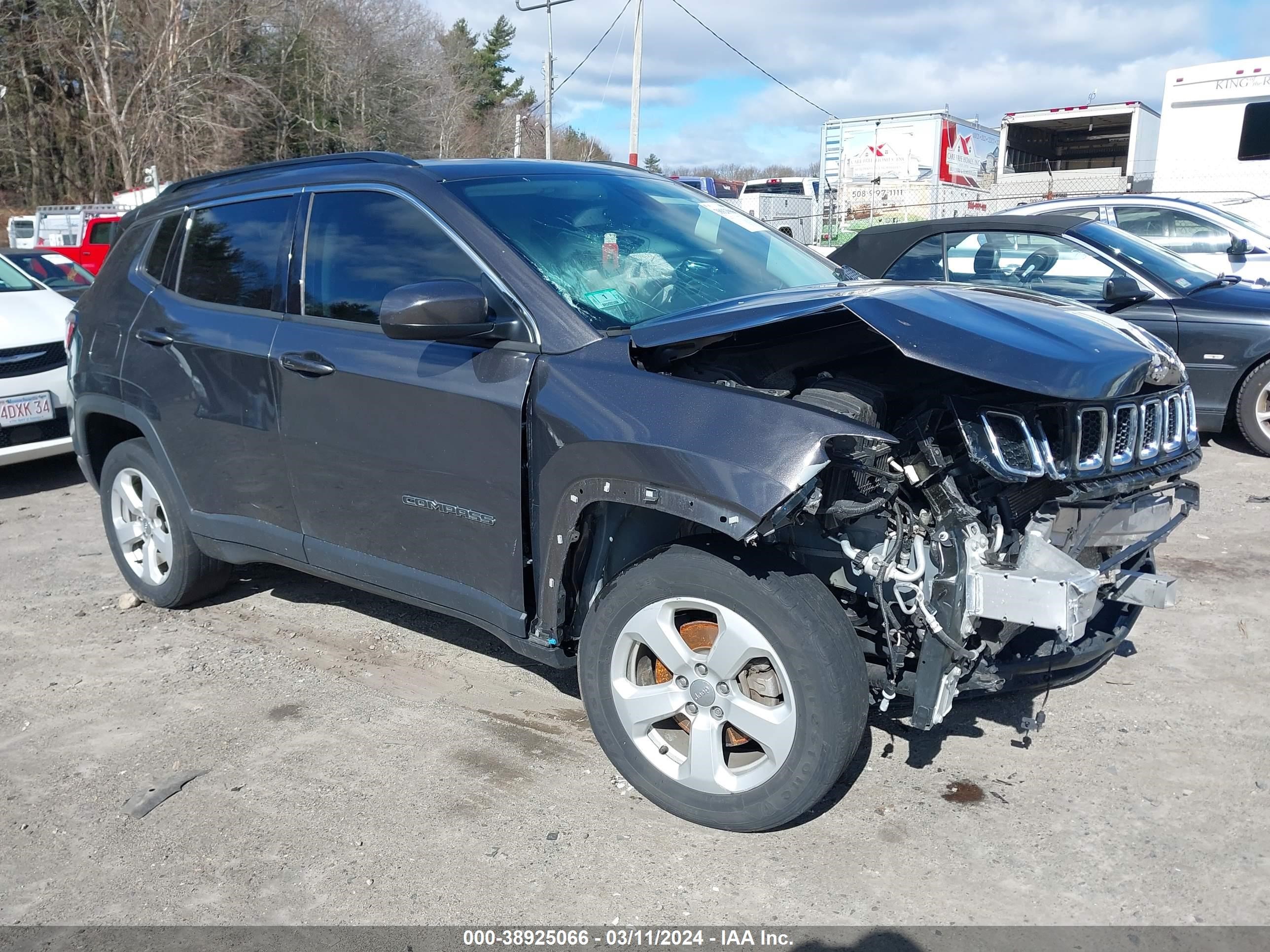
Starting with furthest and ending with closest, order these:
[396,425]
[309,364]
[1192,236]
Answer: [1192,236]
[309,364]
[396,425]

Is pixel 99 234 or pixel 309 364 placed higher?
pixel 99 234

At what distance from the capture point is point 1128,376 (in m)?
2.84

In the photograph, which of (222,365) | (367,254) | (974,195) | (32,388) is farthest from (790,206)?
(367,254)

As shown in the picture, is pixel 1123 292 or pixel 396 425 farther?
pixel 1123 292

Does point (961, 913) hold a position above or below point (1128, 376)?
below

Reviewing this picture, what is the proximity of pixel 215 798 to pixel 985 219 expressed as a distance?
623cm

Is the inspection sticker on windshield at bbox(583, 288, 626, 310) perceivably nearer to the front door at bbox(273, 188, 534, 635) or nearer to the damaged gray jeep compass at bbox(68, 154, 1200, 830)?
the damaged gray jeep compass at bbox(68, 154, 1200, 830)

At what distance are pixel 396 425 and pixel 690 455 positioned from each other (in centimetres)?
119

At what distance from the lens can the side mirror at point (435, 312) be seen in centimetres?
310

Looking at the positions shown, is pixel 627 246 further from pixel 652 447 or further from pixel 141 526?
pixel 141 526

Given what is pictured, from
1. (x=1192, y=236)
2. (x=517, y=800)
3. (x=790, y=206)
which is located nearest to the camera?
(x=517, y=800)

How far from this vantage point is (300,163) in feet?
13.7

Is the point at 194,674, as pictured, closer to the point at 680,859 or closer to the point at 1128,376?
the point at 680,859

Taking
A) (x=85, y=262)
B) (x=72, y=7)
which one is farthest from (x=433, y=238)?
(x=72, y=7)
